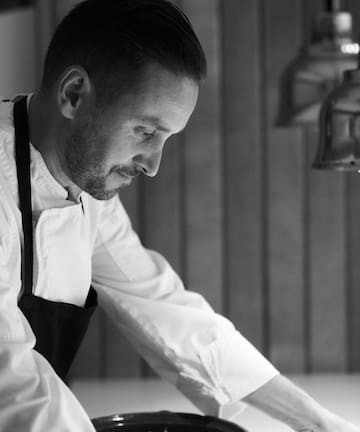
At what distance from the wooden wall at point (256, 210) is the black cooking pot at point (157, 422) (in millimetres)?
1096

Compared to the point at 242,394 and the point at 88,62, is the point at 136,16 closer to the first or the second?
the point at 88,62

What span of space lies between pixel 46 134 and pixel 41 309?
0.93ft

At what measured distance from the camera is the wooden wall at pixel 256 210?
7.58ft

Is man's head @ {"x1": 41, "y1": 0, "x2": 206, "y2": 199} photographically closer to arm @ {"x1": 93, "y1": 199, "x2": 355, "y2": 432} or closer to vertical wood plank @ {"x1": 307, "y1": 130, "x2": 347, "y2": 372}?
arm @ {"x1": 93, "y1": 199, "x2": 355, "y2": 432}

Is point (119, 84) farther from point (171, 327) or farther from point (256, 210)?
point (256, 210)

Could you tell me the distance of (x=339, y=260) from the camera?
235cm

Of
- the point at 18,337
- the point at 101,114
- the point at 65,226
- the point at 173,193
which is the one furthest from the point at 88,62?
the point at 173,193

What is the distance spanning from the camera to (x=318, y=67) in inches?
67.2

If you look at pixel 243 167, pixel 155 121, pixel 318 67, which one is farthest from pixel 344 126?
pixel 243 167

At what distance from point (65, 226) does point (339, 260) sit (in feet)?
3.93

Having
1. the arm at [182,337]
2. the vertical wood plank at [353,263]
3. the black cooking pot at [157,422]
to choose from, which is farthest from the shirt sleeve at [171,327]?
the vertical wood plank at [353,263]

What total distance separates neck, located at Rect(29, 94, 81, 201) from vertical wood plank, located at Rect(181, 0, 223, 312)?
1.05 m

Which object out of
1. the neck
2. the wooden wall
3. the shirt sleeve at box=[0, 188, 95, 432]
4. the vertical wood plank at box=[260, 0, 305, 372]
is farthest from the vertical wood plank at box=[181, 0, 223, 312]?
the shirt sleeve at box=[0, 188, 95, 432]

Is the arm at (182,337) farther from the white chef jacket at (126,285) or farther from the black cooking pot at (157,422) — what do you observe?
the black cooking pot at (157,422)
